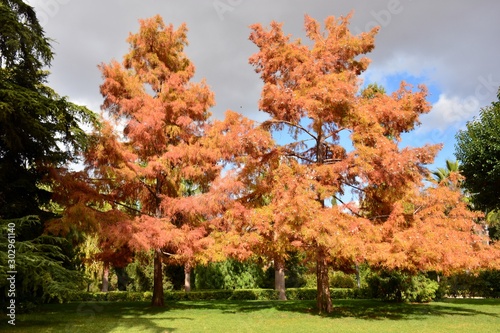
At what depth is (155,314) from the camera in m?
15.0

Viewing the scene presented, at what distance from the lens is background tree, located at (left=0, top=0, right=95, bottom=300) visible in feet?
38.7

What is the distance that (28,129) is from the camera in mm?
12875

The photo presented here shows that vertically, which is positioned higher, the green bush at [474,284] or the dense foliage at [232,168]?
the dense foliage at [232,168]

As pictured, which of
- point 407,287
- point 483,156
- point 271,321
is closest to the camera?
point 271,321

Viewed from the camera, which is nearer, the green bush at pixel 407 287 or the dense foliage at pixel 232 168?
the dense foliage at pixel 232 168

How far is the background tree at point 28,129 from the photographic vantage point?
11789 millimetres

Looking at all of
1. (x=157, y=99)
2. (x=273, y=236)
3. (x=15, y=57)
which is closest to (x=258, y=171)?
(x=273, y=236)

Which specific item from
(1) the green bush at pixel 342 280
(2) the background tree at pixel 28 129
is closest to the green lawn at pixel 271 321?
(2) the background tree at pixel 28 129

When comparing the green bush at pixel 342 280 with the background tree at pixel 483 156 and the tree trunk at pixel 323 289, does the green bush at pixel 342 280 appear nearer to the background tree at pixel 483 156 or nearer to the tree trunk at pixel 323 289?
the background tree at pixel 483 156

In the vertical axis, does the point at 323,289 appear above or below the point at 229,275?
above

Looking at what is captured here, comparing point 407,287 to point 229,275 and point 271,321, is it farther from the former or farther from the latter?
point 229,275

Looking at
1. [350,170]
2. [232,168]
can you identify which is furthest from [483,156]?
[232,168]

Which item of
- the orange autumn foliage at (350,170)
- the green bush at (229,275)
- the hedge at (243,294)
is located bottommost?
the hedge at (243,294)

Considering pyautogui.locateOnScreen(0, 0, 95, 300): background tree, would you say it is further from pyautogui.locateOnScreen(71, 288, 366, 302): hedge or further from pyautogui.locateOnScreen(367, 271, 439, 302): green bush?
pyautogui.locateOnScreen(367, 271, 439, 302): green bush
